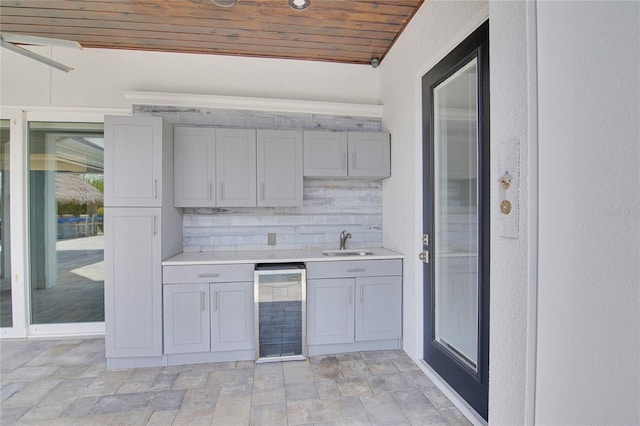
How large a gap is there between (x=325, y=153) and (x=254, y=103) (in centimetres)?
98

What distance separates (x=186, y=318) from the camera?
264cm

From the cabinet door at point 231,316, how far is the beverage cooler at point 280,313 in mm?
97

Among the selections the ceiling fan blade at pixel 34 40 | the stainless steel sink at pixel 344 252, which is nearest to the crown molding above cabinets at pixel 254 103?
the ceiling fan blade at pixel 34 40

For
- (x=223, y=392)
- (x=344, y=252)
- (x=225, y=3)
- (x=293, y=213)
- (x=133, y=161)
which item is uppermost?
(x=225, y=3)

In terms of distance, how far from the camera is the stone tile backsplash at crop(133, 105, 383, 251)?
128 inches

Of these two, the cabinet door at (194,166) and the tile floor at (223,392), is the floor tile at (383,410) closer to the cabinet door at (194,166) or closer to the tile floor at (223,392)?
the tile floor at (223,392)

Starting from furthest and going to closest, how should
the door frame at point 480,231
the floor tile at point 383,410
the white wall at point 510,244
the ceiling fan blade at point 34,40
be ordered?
the ceiling fan blade at point 34,40 → the floor tile at point 383,410 → the door frame at point 480,231 → the white wall at point 510,244

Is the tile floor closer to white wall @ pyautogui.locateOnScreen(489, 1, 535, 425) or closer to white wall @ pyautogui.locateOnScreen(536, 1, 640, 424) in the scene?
white wall @ pyautogui.locateOnScreen(489, 1, 535, 425)

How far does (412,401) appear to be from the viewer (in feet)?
6.93

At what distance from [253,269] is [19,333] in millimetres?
2742

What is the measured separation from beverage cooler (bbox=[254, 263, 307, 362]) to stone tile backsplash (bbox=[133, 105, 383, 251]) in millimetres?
724

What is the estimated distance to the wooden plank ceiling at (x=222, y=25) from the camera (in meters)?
2.53

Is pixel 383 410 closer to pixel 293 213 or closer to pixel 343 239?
pixel 343 239

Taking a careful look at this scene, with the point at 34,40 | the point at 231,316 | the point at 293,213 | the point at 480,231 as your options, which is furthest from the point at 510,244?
the point at 34,40
